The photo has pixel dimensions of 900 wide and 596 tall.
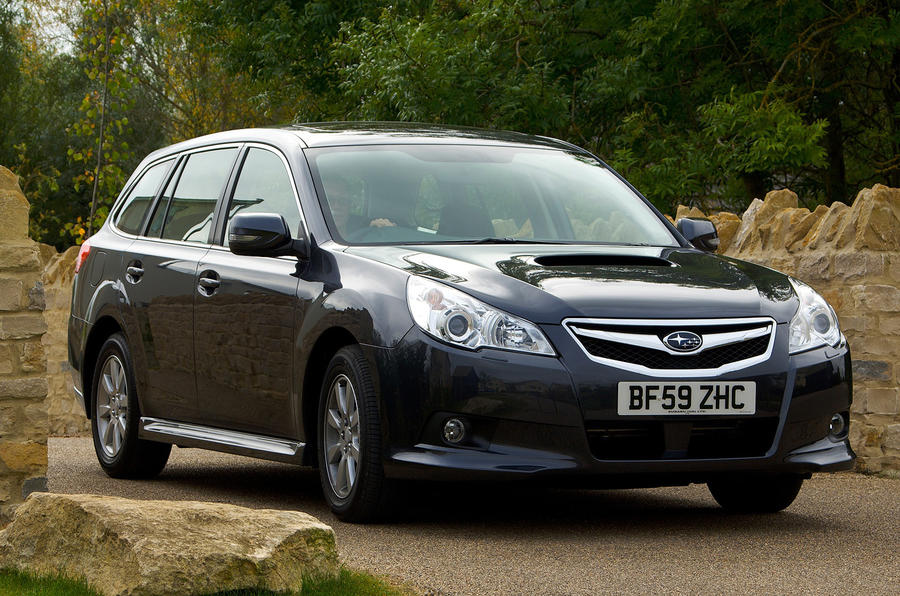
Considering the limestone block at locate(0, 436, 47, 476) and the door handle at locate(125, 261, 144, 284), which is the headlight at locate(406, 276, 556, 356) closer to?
the limestone block at locate(0, 436, 47, 476)

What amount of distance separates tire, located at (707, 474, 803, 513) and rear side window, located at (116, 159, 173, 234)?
3.77 meters

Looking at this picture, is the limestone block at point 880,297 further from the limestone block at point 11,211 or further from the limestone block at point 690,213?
the limestone block at point 11,211

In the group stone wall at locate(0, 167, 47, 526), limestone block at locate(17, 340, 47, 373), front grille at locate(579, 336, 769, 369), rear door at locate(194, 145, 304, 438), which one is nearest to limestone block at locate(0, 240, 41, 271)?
stone wall at locate(0, 167, 47, 526)

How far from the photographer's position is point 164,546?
462 cm

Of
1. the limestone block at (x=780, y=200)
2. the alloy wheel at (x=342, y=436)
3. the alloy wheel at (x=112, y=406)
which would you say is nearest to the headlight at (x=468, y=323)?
the alloy wheel at (x=342, y=436)

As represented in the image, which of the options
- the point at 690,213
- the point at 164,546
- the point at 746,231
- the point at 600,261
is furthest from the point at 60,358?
the point at 164,546

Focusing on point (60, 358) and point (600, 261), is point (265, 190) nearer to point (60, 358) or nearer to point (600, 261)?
point (600, 261)

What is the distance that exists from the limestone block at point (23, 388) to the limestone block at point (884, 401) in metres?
4.92

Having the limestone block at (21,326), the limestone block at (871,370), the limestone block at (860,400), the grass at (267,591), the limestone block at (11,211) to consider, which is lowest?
the limestone block at (860,400)

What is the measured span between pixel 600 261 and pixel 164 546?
8.84ft

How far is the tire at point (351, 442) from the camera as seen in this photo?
20.7 ft

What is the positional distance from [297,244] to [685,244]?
1.92m

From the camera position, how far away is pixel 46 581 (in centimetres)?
500

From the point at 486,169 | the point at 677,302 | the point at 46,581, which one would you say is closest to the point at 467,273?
the point at 677,302
